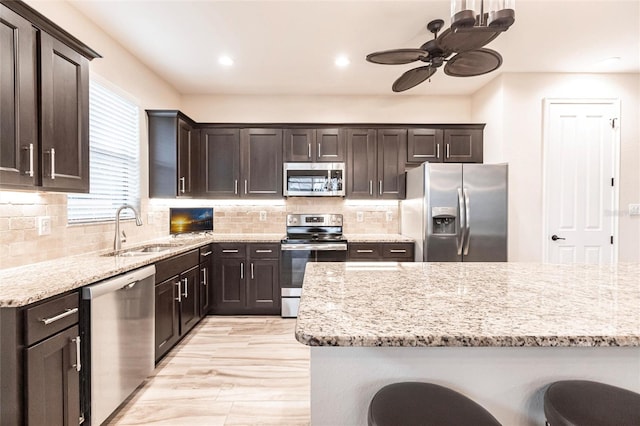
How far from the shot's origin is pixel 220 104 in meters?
4.26

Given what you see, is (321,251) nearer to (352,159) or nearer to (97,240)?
(352,159)

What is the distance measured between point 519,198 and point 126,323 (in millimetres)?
3933

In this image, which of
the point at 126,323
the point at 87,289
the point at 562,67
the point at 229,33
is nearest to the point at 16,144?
the point at 87,289

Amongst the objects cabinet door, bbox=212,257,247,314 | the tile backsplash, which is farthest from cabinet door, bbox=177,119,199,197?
cabinet door, bbox=212,257,247,314

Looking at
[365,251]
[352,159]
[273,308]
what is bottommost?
[273,308]

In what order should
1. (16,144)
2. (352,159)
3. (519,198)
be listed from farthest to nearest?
(352,159)
(519,198)
(16,144)

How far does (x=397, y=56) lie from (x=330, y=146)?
74.9 inches

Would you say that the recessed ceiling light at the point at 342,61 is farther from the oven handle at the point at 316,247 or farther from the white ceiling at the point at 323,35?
the oven handle at the point at 316,247

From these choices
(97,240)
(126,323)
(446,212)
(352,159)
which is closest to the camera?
(126,323)

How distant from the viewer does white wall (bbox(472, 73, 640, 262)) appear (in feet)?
11.6

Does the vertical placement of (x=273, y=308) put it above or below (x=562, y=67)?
below

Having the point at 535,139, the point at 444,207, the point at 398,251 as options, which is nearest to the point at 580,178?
the point at 535,139

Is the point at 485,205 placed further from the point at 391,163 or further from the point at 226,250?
the point at 226,250

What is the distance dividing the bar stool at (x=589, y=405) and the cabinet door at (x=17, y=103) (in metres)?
2.43
